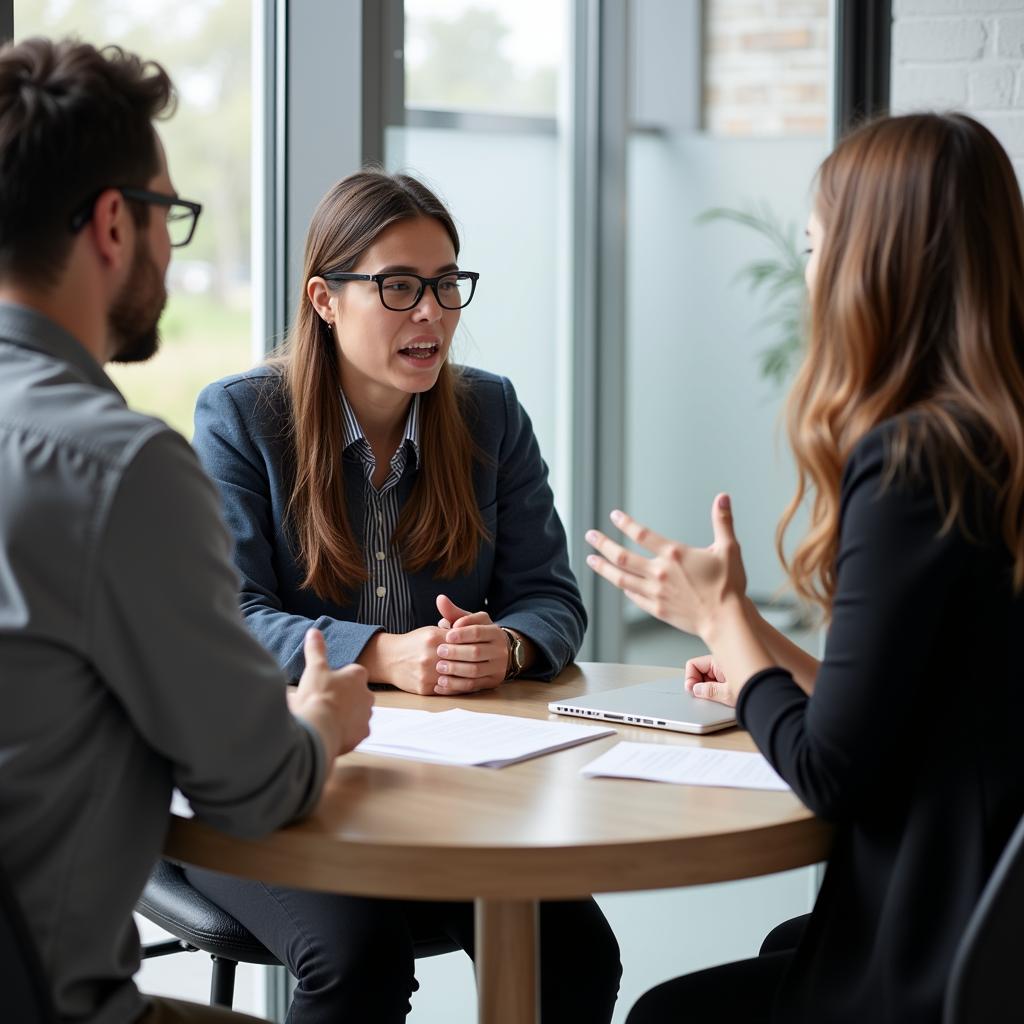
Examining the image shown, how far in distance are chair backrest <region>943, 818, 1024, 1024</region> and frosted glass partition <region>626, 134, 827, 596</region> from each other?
121 inches

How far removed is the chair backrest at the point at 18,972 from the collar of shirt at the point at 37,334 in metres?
0.46

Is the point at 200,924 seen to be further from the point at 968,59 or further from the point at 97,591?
the point at 968,59

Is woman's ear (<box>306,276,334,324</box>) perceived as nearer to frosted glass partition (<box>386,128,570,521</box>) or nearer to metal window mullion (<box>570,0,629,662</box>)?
frosted glass partition (<box>386,128,570,521</box>)

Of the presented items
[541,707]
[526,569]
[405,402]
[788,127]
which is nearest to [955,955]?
[541,707]

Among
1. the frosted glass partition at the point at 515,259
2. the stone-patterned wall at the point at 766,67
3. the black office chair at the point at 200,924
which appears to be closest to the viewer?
the black office chair at the point at 200,924

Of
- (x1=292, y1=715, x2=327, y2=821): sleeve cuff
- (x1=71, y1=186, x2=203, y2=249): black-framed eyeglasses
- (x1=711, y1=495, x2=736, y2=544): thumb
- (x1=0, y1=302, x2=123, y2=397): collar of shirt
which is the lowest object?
(x1=292, y1=715, x2=327, y2=821): sleeve cuff

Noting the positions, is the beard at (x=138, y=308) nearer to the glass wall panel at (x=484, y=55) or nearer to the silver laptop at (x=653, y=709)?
the silver laptop at (x=653, y=709)

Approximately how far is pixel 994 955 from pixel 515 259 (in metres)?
Result: 3.01

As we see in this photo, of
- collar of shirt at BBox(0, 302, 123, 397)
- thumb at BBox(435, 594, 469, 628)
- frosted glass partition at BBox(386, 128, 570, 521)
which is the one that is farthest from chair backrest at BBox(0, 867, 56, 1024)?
frosted glass partition at BBox(386, 128, 570, 521)

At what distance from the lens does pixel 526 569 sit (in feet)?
7.27

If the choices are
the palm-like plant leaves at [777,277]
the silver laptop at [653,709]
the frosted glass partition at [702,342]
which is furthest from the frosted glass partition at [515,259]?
the silver laptop at [653,709]

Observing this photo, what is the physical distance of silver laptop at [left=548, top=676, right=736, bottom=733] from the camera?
1.64 m

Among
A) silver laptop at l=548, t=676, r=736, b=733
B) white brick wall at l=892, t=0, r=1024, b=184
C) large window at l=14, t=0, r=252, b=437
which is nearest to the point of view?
silver laptop at l=548, t=676, r=736, b=733

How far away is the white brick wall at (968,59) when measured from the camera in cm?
342
